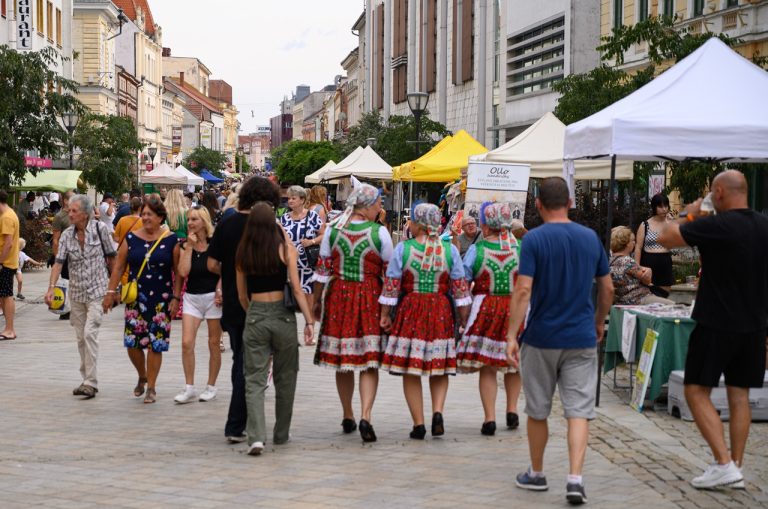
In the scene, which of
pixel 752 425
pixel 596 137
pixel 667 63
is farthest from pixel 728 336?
pixel 667 63

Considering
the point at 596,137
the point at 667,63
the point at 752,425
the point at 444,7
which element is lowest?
the point at 752,425

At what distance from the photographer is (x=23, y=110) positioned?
2253 cm

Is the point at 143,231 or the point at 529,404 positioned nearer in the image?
the point at 529,404

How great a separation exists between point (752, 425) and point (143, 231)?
5.17 meters

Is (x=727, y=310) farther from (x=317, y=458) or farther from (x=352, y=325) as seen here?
(x=317, y=458)

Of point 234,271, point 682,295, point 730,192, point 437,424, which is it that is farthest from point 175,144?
point 730,192

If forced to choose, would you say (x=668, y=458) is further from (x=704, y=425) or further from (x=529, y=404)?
(x=529, y=404)

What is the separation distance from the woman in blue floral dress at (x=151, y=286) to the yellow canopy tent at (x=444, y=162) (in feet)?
44.0

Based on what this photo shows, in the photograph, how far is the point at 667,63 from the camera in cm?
2784

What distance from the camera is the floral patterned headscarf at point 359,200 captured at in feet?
28.4

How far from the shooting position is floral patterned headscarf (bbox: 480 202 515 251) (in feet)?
29.3

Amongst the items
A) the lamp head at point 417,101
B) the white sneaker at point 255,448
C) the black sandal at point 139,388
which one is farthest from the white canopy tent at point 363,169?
the white sneaker at point 255,448

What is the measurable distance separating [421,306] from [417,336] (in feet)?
0.70

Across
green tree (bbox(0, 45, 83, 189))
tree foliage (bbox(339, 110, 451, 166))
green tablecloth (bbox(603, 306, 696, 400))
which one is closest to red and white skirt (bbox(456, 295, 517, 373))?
green tablecloth (bbox(603, 306, 696, 400))
